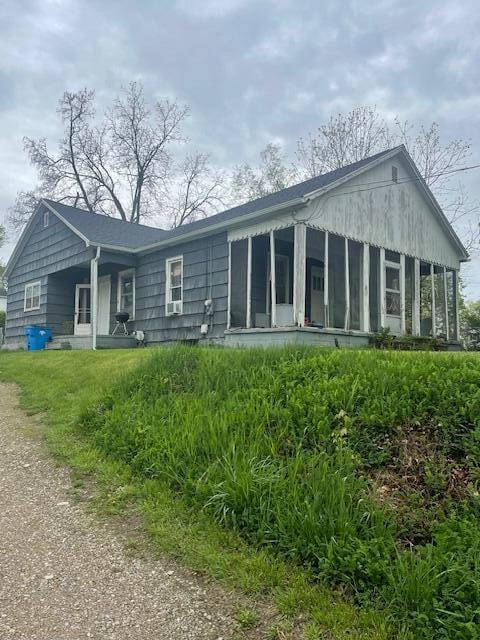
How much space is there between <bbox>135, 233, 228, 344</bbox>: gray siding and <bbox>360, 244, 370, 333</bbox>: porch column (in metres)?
3.11

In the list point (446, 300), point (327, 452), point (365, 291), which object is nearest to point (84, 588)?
point (327, 452)

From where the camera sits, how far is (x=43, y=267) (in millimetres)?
17812

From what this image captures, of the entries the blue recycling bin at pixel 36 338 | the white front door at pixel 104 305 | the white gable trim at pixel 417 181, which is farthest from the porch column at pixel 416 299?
the blue recycling bin at pixel 36 338

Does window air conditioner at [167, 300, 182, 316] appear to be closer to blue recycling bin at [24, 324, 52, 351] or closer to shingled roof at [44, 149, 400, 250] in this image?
shingled roof at [44, 149, 400, 250]

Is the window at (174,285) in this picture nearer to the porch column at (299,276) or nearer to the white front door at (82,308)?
the porch column at (299,276)

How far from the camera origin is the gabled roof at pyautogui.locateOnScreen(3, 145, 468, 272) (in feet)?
35.0

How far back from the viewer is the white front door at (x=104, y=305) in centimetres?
1664

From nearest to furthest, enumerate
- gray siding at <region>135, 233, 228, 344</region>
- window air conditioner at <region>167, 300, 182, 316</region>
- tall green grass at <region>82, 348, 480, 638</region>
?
tall green grass at <region>82, 348, 480, 638</region>
gray siding at <region>135, 233, 228, 344</region>
window air conditioner at <region>167, 300, 182, 316</region>

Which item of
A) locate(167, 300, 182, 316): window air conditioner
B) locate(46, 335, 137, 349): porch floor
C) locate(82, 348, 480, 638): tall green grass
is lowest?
locate(82, 348, 480, 638): tall green grass

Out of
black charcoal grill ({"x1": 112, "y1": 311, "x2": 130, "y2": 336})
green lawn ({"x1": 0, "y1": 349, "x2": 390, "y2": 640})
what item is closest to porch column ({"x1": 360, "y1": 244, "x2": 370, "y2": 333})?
green lawn ({"x1": 0, "y1": 349, "x2": 390, "y2": 640})

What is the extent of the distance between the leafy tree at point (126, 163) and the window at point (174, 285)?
20042 mm

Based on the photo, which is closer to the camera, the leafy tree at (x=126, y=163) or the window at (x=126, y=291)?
the window at (x=126, y=291)

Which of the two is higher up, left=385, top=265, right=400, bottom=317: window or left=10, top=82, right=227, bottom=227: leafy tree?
left=10, top=82, right=227, bottom=227: leafy tree

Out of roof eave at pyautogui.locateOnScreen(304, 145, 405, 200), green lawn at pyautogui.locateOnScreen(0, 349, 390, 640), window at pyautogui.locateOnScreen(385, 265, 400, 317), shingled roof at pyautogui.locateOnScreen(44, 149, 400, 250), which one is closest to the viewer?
green lawn at pyautogui.locateOnScreen(0, 349, 390, 640)
